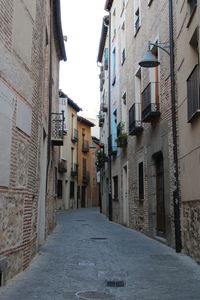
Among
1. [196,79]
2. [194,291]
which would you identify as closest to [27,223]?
[194,291]

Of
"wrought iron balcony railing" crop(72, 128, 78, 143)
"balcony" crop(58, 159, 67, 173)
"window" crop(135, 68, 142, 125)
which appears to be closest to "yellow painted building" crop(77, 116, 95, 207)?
"wrought iron balcony railing" crop(72, 128, 78, 143)

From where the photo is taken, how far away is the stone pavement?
5.51 metres

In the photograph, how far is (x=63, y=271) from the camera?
711cm

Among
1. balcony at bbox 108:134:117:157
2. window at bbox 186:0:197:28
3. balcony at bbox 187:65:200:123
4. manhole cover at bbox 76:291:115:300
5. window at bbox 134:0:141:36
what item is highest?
window at bbox 134:0:141:36

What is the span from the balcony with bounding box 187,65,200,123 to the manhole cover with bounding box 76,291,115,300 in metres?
3.79

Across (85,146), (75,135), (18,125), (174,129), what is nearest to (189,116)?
(174,129)

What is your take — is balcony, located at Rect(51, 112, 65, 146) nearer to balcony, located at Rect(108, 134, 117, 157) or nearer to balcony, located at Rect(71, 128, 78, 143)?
balcony, located at Rect(108, 134, 117, 157)

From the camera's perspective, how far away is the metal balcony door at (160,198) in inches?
448

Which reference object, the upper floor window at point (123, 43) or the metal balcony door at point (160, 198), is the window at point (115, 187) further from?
the metal balcony door at point (160, 198)

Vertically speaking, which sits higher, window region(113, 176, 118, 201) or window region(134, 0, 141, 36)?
window region(134, 0, 141, 36)

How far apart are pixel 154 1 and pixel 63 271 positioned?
8933 millimetres

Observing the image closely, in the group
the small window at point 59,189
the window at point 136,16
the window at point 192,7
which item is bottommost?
the small window at point 59,189

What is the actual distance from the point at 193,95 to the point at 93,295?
4401 millimetres

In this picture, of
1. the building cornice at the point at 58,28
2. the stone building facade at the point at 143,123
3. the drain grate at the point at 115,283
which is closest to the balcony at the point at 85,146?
the stone building facade at the point at 143,123
